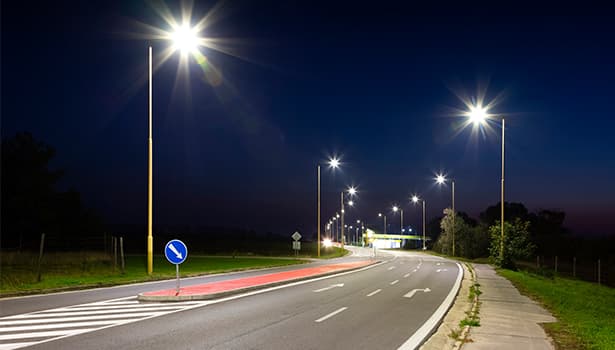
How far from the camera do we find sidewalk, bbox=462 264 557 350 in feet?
29.9

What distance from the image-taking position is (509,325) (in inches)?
441

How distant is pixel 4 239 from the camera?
60719 mm

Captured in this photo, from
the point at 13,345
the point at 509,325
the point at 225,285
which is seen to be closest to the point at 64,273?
the point at 225,285

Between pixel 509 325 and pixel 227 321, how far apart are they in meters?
6.15

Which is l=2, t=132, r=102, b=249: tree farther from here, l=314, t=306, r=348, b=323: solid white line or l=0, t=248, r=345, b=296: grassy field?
l=314, t=306, r=348, b=323: solid white line

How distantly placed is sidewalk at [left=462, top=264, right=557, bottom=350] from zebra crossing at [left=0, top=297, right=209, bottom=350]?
735 centimetres

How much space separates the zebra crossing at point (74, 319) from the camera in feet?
31.9

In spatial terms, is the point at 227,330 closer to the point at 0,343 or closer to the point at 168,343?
the point at 168,343

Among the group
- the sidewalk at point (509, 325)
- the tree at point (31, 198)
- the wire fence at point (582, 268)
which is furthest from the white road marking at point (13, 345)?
the tree at point (31, 198)

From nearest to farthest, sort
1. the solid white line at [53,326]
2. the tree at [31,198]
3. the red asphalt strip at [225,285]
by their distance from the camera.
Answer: the solid white line at [53,326] < the red asphalt strip at [225,285] < the tree at [31,198]

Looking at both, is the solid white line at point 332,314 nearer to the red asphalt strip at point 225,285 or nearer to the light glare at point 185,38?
the red asphalt strip at point 225,285

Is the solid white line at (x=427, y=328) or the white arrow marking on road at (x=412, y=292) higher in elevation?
the solid white line at (x=427, y=328)

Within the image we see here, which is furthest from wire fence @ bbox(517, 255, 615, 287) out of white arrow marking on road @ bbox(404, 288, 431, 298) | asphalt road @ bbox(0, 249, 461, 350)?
asphalt road @ bbox(0, 249, 461, 350)

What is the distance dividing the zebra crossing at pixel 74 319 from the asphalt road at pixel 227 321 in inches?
0.7
